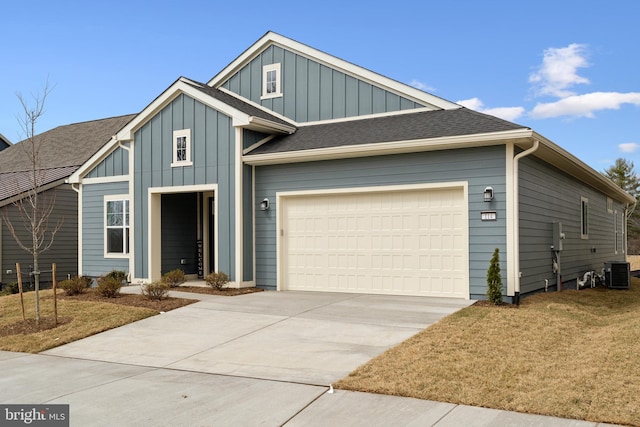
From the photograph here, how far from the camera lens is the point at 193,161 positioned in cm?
1435

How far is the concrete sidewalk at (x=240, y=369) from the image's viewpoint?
5.36m

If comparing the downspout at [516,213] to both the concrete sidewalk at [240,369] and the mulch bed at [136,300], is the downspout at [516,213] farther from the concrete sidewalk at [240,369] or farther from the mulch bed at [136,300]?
the mulch bed at [136,300]

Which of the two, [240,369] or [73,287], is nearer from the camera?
[240,369]

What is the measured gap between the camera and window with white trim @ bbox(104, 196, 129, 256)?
53.7ft

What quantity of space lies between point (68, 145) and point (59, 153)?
1.99 feet

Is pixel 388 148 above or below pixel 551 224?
above

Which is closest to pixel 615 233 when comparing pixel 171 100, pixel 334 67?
pixel 334 67

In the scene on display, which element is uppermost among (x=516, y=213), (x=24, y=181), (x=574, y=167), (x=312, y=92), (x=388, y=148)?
(x=312, y=92)

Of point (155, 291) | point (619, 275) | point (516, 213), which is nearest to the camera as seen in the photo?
point (516, 213)

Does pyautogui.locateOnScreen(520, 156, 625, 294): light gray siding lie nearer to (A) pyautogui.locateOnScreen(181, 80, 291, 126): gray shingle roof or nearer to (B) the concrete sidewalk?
(B) the concrete sidewalk

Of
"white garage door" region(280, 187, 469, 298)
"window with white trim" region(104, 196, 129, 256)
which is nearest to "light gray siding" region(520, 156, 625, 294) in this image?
"white garage door" region(280, 187, 469, 298)

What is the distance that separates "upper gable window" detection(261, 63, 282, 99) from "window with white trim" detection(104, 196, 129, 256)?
4891 mm

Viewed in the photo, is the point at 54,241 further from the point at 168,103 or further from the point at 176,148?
the point at 168,103

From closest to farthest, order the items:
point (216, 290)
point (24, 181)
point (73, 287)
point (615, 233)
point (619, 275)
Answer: point (73, 287) < point (216, 290) < point (619, 275) < point (24, 181) < point (615, 233)
